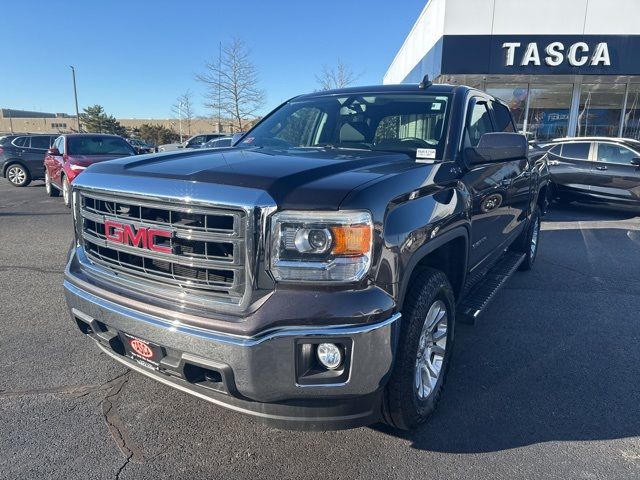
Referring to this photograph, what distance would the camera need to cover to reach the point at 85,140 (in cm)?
1040

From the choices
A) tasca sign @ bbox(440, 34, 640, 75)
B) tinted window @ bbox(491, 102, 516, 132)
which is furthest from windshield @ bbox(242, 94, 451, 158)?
tasca sign @ bbox(440, 34, 640, 75)

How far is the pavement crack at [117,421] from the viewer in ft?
7.75

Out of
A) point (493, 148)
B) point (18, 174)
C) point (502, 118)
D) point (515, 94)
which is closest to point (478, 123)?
point (493, 148)

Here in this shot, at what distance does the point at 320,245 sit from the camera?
192cm

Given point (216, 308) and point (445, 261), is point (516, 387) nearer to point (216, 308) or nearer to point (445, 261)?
point (445, 261)

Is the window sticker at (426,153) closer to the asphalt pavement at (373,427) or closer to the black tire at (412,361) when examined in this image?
the black tire at (412,361)

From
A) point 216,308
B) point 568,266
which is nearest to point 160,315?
point 216,308

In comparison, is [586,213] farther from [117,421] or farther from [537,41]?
[117,421]

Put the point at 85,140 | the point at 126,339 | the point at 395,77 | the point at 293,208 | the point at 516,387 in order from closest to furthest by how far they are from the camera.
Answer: the point at 293,208
the point at 126,339
the point at 516,387
the point at 85,140
the point at 395,77

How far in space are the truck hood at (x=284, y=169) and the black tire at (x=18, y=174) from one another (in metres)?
15.2

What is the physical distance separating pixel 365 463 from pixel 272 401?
2.36 ft

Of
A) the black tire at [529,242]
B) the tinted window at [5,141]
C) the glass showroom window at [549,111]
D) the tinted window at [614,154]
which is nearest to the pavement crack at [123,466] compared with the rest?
the black tire at [529,242]

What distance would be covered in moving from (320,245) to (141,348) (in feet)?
3.46

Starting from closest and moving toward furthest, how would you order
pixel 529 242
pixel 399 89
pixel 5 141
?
pixel 399 89 → pixel 529 242 → pixel 5 141
